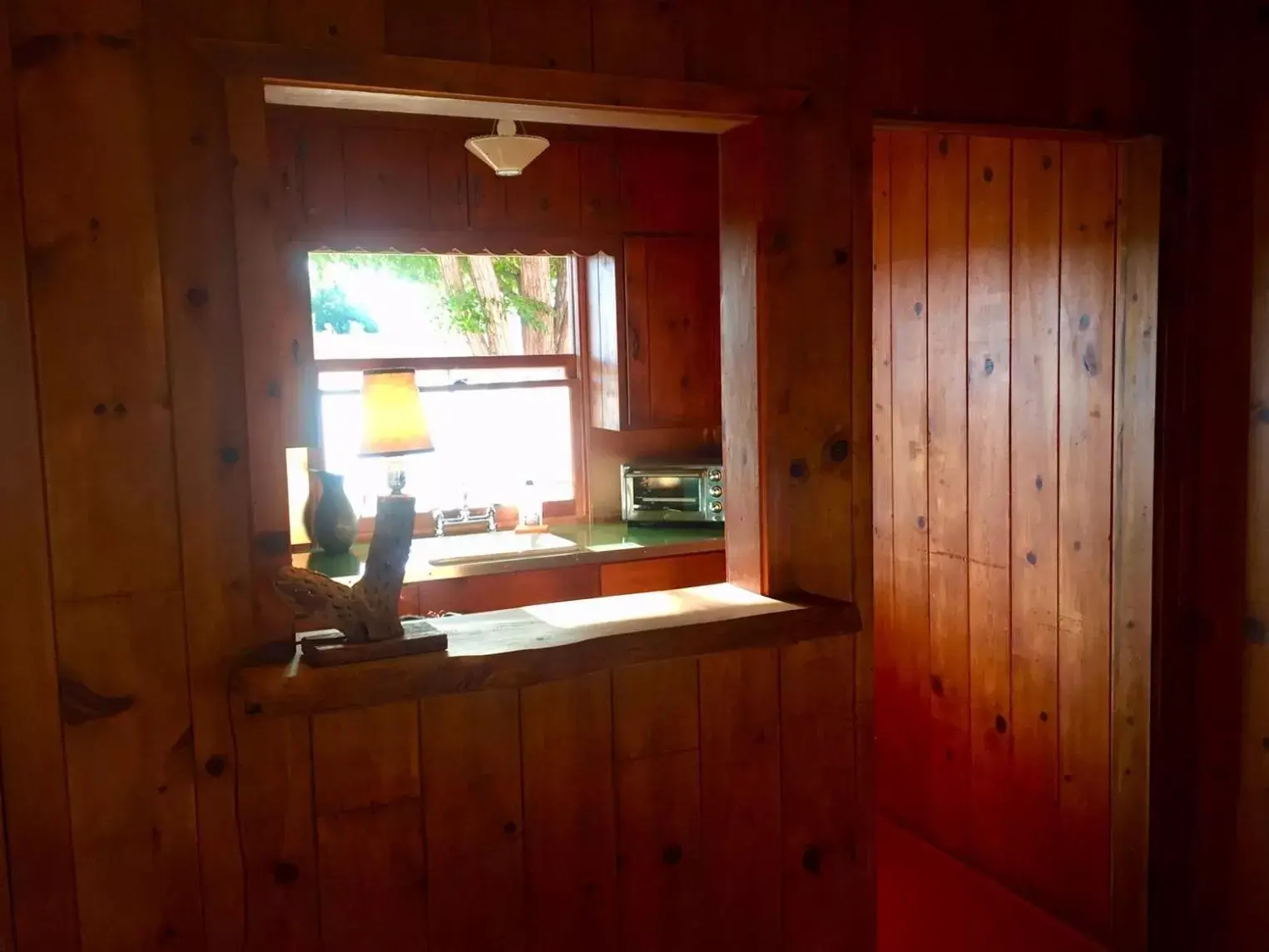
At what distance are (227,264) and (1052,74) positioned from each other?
64.7 inches

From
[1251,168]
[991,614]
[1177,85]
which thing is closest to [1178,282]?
[1251,168]

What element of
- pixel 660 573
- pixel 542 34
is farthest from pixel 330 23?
pixel 660 573

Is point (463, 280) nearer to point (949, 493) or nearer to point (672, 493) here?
point (672, 493)

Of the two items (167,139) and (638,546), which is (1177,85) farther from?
(638,546)

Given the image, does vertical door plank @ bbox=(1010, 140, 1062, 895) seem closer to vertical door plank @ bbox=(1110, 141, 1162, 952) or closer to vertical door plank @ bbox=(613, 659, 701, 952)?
vertical door plank @ bbox=(1110, 141, 1162, 952)

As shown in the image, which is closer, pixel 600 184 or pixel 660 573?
pixel 660 573

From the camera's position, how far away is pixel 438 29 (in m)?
1.66

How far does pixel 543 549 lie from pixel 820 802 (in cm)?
200

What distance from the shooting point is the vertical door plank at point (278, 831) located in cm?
162

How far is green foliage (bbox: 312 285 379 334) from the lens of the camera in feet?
13.0

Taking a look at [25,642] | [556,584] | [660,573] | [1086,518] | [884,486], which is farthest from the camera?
[660,573]

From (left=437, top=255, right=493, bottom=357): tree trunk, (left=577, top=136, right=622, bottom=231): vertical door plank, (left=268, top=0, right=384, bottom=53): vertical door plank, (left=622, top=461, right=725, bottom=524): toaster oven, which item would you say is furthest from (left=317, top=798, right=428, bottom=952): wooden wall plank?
(left=577, top=136, right=622, bottom=231): vertical door plank

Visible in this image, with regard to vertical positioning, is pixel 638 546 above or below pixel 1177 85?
below

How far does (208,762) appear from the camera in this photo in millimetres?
1598
